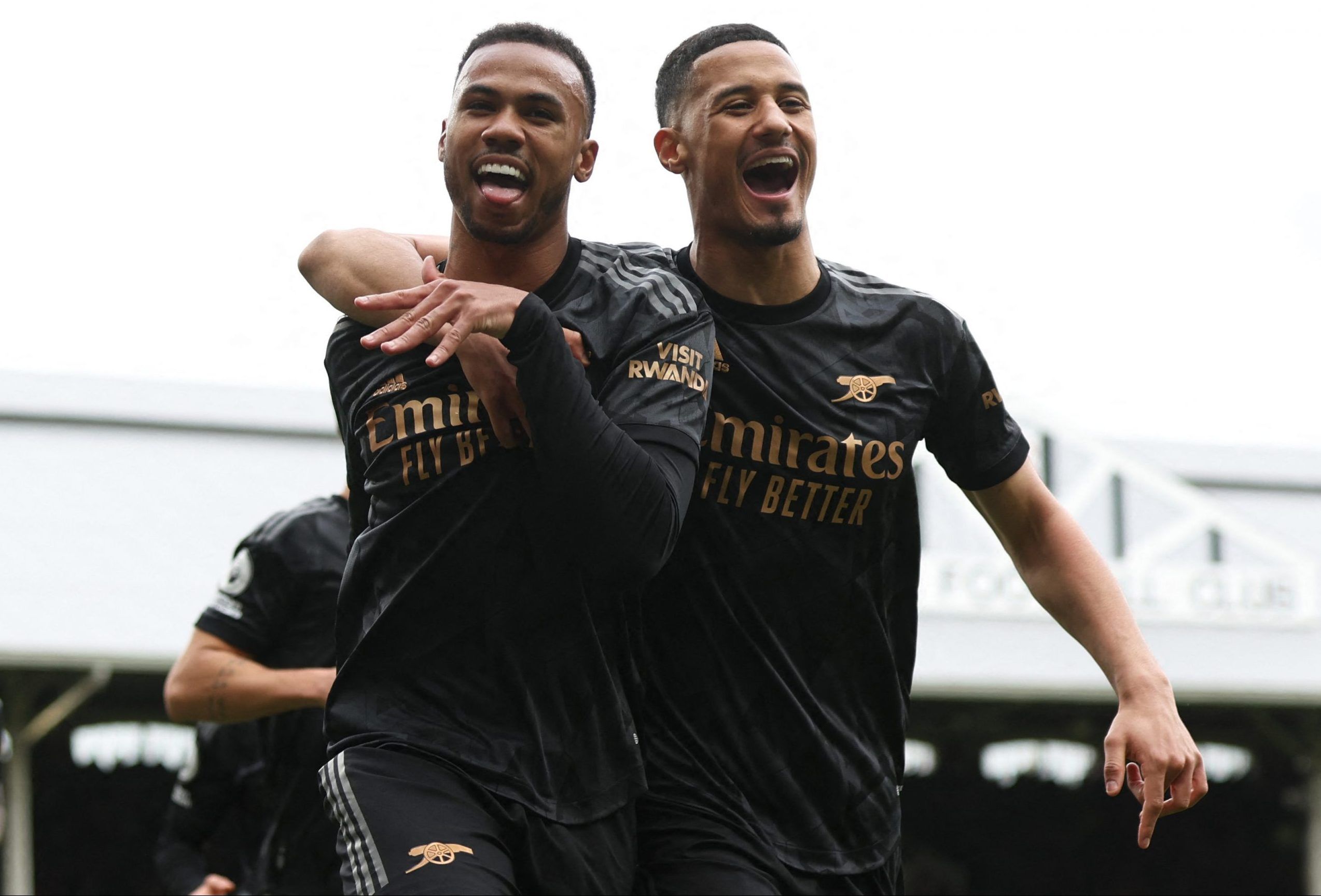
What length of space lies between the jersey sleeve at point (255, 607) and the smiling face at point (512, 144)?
2.16 meters

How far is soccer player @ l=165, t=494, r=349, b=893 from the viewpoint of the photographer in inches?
187

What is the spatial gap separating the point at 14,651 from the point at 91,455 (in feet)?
7.97

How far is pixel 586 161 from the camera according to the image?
10.6 feet

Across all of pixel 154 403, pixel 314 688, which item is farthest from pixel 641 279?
pixel 154 403

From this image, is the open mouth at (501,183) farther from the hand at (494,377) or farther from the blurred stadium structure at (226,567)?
the blurred stadium structure at (226,567)

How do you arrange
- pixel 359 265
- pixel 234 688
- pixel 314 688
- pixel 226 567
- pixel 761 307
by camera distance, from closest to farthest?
pixel 359 265 → pixel 761 307 → pixel 314 688 → pixel 234 688 → pixel 226 567

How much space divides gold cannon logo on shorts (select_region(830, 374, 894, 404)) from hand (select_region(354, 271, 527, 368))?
0.90 metres

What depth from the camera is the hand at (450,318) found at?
267cm

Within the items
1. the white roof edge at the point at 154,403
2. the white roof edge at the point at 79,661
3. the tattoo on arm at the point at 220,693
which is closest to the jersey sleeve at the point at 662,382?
the tattoo on arm at the point at 220,693

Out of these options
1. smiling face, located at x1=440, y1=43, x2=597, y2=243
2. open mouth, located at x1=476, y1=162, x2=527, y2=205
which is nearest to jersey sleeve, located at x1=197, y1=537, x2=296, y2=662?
smiling face, located at x1=440, y1=43, x2=597, y2=243

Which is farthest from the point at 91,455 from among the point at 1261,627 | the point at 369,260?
the point at 369,260

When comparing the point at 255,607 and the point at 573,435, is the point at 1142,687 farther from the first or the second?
the point at 255,607

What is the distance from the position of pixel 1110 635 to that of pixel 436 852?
1569 millimetres

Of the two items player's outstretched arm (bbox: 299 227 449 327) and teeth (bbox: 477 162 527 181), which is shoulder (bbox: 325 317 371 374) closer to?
player's outstretched arm (bbox: 299 227 449 327)
